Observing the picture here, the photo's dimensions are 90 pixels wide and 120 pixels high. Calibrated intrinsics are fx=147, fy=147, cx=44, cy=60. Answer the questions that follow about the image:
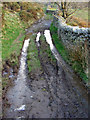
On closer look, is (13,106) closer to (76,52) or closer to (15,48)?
(76,52)

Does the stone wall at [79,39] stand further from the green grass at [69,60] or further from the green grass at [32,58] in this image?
the green grass at [32,58]

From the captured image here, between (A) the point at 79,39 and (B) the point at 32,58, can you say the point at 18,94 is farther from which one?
(A) the point at 79,39

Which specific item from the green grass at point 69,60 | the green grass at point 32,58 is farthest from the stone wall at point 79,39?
the green grass at point 32,58

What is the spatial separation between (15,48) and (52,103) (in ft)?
39.3

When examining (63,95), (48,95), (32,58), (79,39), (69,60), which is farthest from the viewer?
(32,58)

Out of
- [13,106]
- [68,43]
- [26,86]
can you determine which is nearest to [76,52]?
[68,43]

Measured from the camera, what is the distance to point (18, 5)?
128ft

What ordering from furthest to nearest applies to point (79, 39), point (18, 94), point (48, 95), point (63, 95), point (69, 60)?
point (69, 60)
point (79, 39)
point (18, 94)
point (48, 95)
point (63, 95)

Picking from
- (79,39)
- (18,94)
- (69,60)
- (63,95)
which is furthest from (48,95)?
(79,39)

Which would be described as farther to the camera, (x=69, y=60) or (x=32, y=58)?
(x=32, y=58)

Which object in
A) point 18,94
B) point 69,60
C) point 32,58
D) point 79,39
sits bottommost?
point 18,94

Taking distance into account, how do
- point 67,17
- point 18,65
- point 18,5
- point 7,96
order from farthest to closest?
point 18,5 → point 67,17 → point 18,65 → point 7,96

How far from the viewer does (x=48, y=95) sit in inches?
474

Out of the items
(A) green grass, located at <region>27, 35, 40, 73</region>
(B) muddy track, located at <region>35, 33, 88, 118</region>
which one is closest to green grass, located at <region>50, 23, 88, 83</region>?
(B) muddy track, located at <region>35, 33, 88, 118</region>
